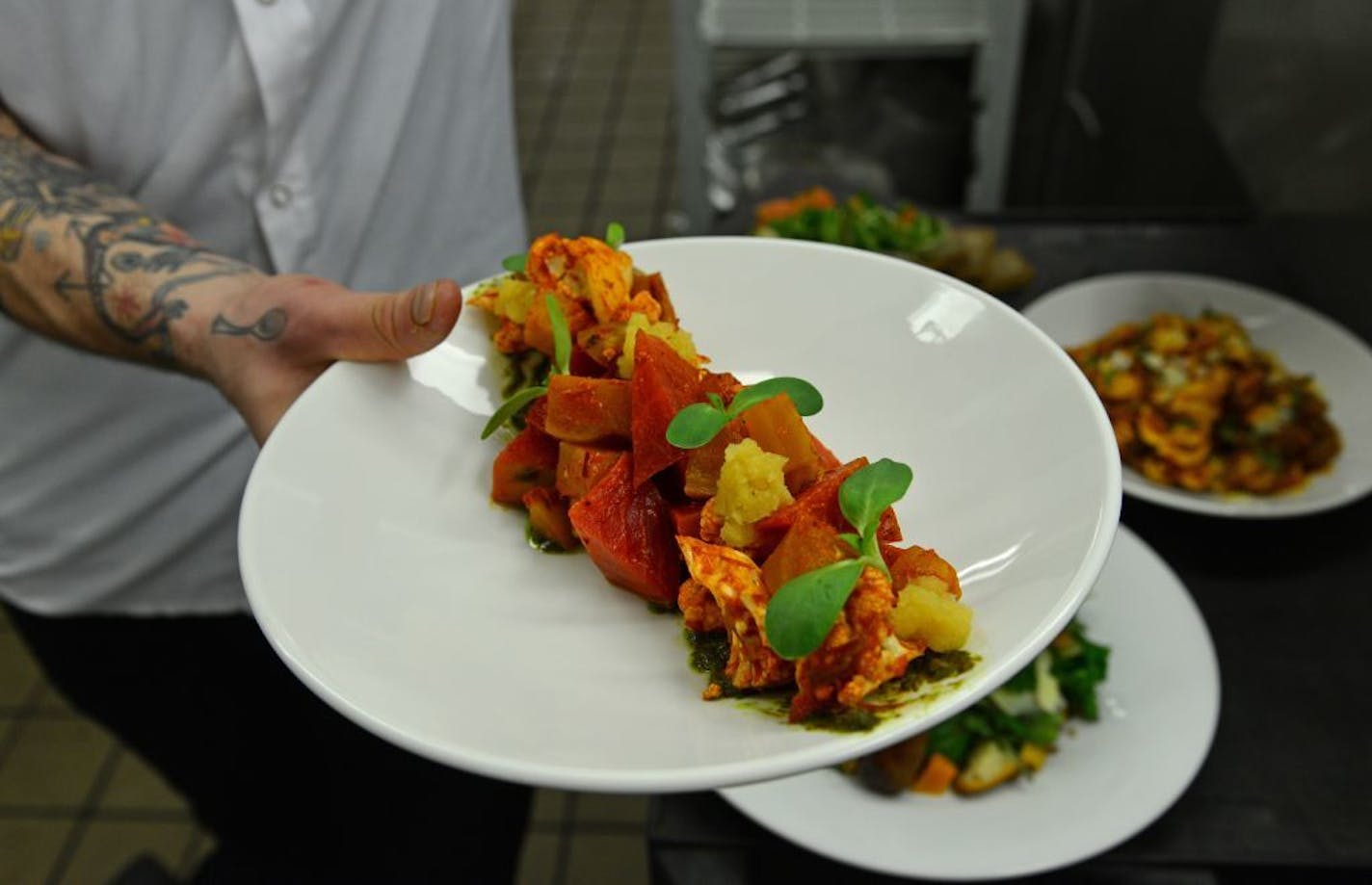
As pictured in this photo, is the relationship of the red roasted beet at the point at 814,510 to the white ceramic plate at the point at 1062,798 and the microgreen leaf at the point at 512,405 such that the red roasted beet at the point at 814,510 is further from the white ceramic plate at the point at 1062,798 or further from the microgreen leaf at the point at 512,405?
the white ceramic plate at the point at 1062,798

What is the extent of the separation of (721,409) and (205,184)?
2.62 feet

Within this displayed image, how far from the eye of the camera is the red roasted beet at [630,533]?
749 mm

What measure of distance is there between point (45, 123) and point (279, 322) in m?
0.45

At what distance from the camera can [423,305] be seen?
0.82 meters

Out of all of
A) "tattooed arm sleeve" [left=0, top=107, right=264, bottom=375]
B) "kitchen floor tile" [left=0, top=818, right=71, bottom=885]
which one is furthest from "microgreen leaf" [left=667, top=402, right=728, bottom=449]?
"kitchen floor tile" [left=0, top=818, right=71, bottom=885]

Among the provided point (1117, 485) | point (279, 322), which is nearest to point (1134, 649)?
point (1117, 485)

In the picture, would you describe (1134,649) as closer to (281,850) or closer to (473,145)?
(473,145)

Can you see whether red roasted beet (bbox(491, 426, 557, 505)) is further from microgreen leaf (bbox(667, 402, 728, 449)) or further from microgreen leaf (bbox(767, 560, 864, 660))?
microgreen leaf (bbox(767, 560, 864, 660))

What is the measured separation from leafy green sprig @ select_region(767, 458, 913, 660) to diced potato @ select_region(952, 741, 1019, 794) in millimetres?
509

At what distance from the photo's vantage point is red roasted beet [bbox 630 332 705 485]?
0.75 metres

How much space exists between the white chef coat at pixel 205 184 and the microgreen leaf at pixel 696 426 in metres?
0.72

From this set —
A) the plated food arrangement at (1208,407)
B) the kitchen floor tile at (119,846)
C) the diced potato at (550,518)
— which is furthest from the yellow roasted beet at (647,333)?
the kitchen floor tile at (119,846)

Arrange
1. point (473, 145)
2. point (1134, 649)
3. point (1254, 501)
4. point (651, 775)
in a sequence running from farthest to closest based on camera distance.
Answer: point (473, 145), point (1254, 501), point (1134, 649), point (651, 775)

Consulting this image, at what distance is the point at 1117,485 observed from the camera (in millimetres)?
689
